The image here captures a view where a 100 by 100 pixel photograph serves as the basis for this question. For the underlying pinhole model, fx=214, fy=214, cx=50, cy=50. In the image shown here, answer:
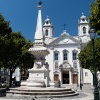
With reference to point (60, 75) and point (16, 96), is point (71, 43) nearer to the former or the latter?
point (60, 75)

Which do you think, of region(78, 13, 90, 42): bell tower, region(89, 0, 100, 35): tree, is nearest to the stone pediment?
region(78, 13, 90, 42): bell tower

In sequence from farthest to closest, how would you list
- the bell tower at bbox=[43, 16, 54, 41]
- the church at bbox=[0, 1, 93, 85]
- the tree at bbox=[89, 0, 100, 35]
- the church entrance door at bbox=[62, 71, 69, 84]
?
the bell tower at bbox=[43, 16, 54, 41] < the church entrance door at bbox=[62, 71, 69, 84] < the church at bbox=[0, 1, 93, 85] < the tree at bbox=[89, 0, 100, 35]

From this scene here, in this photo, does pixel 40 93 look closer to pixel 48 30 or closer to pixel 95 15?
pixel 95 15

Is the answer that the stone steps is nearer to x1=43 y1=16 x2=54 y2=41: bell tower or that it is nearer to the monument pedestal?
the monument pedestal

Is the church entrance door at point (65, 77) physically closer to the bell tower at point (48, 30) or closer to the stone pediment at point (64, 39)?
the stone pediment at point (64, 39)

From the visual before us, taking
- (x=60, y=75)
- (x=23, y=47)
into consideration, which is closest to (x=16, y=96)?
(x=23, y=47)

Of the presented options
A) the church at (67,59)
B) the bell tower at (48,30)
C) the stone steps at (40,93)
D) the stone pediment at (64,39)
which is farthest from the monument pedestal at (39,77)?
the bell tower at (48,30)

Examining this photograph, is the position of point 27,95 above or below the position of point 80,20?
below

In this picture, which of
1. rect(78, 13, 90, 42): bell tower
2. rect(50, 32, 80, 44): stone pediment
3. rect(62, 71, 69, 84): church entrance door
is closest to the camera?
rect(62, 71, 69, 84): church entrance door

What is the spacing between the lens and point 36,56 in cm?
2447

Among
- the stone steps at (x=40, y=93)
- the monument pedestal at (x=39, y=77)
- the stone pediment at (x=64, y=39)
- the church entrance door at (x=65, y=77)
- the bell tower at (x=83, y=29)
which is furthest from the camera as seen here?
the bell tower at (x=83, y=29)

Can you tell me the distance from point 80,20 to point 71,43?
32.0 feet

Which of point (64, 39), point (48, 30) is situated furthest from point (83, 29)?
point (48, 30)

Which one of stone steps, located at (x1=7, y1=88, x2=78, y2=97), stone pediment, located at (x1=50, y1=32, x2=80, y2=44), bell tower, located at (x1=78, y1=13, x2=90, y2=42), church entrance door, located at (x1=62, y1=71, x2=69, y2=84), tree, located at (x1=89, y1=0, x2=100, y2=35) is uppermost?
bell tower, located at (x1=78, y1=13, x2=90, y2=42)
